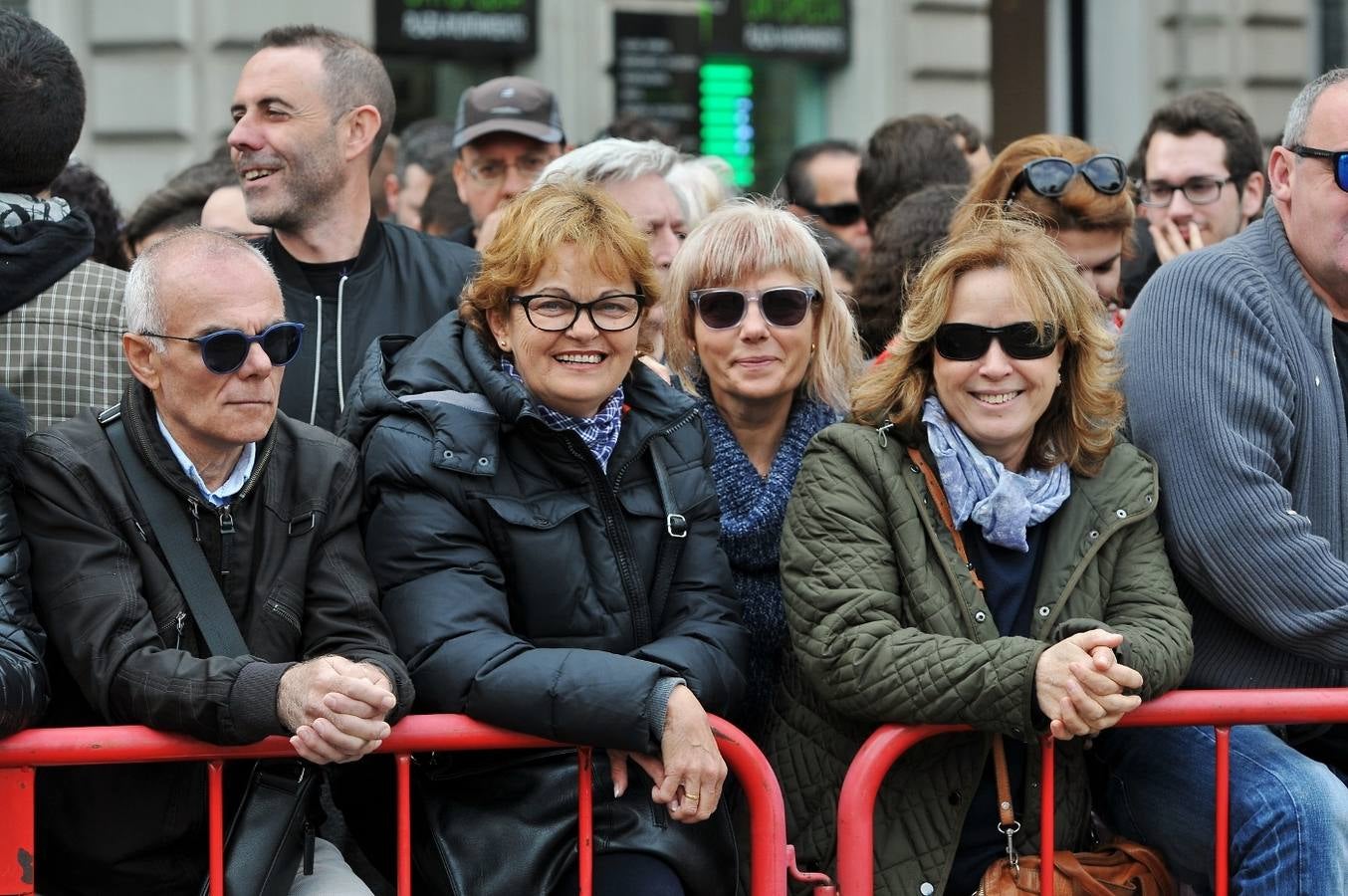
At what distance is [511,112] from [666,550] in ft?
9.76

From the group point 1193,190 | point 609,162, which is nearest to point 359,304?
point 609,162

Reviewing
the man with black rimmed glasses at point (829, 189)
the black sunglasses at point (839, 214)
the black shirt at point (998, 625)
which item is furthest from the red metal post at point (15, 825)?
the black sunglasses at point (839, 214)

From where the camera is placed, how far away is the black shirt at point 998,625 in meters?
3.64

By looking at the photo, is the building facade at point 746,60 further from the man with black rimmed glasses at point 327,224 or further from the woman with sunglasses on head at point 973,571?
the woman with sunglasses on head at point 973,571

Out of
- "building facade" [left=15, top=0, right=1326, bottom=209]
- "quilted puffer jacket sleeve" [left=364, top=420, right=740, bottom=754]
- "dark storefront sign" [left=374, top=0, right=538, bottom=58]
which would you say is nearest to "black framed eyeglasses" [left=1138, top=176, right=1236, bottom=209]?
"quilted puffer jacket sleeve" [left=364, top=420, right=740, bottom=754]

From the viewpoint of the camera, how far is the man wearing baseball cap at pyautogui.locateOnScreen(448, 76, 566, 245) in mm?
6215

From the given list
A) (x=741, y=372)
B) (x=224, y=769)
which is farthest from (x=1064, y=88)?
(x=224, y=769)

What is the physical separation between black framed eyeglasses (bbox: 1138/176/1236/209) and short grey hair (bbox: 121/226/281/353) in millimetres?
3766

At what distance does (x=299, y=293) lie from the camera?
15.4 ft

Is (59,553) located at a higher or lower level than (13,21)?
lower

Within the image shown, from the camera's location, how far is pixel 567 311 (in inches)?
144

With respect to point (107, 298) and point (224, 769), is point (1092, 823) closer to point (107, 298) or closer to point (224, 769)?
point (224, 769)

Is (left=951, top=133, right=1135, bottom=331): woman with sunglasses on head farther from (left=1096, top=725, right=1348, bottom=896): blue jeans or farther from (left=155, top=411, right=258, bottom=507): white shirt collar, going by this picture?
(left=155, top=411, right=258, bottom=507): white shirt collar

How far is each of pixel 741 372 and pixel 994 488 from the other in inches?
29.1
